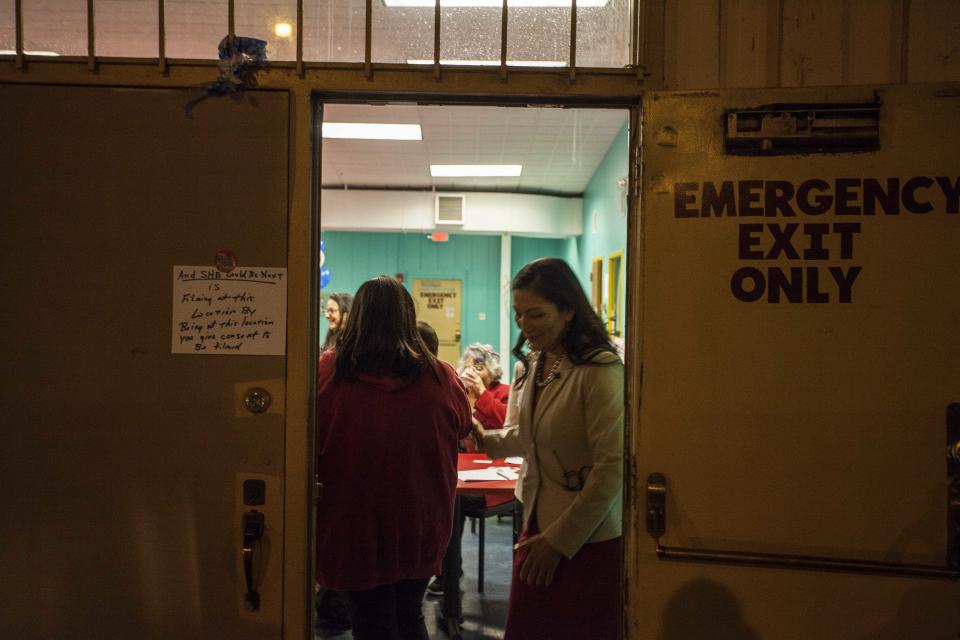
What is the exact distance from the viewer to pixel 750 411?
1.51 m

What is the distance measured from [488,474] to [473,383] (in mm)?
976

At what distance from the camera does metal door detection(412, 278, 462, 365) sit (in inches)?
367

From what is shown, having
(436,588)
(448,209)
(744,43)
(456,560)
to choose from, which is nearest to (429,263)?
(448,209)

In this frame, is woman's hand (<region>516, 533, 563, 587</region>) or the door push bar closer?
the door push bar

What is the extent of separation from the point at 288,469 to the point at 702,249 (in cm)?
114

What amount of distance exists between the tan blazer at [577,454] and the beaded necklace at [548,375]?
0.02 meters

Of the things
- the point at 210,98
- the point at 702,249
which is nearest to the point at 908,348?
the point at 702,249

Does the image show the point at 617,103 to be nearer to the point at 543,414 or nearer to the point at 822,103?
the point at 822,103

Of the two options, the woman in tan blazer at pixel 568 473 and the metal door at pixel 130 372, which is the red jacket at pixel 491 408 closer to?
the woman in tan blazer at pixel 568 473

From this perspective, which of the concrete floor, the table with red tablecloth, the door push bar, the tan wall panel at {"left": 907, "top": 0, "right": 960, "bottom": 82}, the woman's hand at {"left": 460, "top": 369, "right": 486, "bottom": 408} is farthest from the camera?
the woman's hand at {"left": 460, "top": 369, "right": 486, "bottom": 408}

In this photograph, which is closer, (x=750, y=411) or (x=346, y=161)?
(x=750, y=411)

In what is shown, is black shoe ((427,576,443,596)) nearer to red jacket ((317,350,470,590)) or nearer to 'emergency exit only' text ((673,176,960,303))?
red jacket ((317,350,470,590))

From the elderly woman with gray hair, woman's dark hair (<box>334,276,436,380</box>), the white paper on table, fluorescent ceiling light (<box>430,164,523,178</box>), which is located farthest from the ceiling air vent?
woman's dark hair (<box>334,276,436,380</box>)

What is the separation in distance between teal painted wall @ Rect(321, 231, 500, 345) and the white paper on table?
5.74 metres
